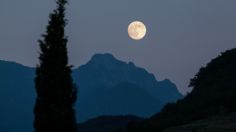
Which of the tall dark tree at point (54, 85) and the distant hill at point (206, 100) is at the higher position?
the distant hill at point (206, 100)

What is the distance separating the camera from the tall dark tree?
81.7 ft

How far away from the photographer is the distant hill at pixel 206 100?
195ft

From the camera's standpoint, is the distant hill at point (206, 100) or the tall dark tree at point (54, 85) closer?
the tall dark tree at point (54, 85)

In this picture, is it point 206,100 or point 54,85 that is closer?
point 54,85

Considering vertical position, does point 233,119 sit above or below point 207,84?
below

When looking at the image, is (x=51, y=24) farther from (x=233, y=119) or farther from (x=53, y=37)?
(x=233, y=119)

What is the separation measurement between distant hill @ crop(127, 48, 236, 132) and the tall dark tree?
32.3 m

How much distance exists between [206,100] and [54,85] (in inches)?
1698

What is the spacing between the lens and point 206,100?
66125mm

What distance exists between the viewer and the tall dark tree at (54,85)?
24.9 m

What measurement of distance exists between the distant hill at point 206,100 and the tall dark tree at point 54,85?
32252 mm

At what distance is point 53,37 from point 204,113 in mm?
36805

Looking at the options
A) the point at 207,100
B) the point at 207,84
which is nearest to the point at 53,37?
the point at 207,100

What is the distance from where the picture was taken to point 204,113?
60.2 metres
